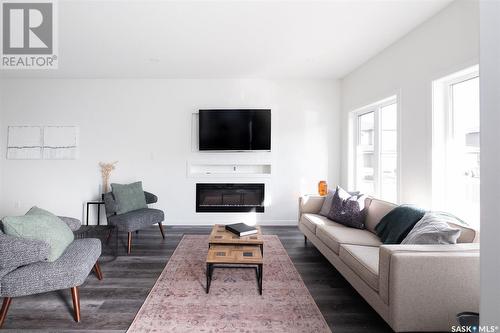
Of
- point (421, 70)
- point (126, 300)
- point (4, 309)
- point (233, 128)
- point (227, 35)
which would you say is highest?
point (227, 35)

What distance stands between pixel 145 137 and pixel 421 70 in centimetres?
410

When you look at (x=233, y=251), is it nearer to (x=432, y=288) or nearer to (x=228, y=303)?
(x=228, y=303)

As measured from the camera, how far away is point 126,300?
2.00 meters

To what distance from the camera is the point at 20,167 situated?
4238 mm

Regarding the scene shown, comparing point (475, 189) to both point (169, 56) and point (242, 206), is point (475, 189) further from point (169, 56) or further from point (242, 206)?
point (169, 56)

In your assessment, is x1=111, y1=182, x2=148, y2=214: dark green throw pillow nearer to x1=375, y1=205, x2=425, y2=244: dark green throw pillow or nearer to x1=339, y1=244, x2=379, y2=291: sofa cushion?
x1=339, y1=244, x2=379, y2=291: sofa cushion

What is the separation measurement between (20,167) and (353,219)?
5528 mm

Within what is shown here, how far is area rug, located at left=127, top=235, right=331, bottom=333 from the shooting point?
1.69 metres

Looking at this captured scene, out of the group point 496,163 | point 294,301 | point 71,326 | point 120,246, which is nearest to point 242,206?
point 120,246

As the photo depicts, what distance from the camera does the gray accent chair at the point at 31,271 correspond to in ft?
5.11

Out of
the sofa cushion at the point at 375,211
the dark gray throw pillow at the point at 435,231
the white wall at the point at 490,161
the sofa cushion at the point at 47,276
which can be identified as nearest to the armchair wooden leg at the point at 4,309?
the sofa cushion at the point at 47,276

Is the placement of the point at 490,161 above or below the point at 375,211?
above

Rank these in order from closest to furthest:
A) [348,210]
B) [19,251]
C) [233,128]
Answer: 1. [19,251]
2. [348,210]
3. [233,128]

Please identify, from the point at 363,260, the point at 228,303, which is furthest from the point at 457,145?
the point at 228,303
